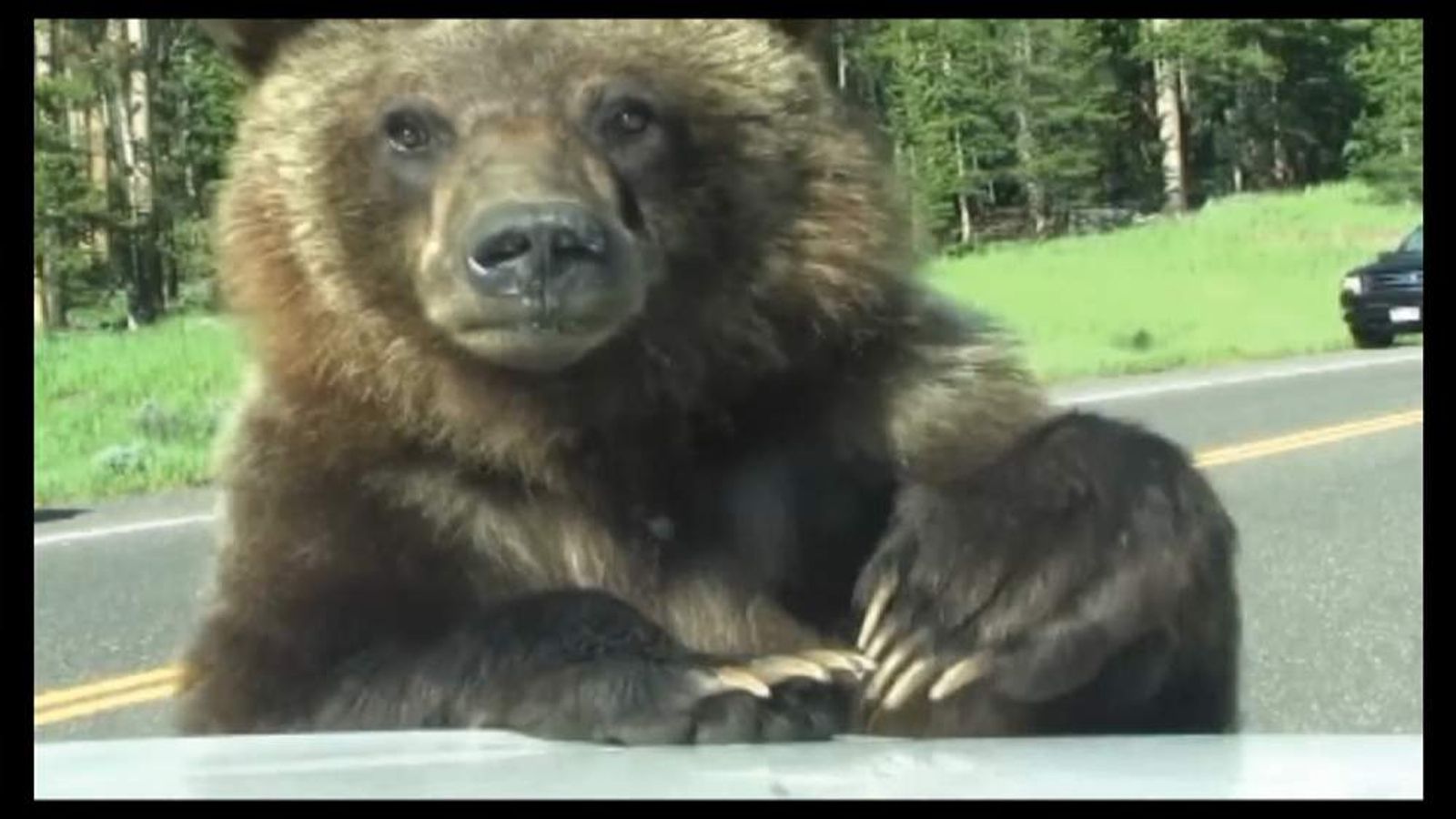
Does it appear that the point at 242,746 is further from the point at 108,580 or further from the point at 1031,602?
the point at 108,580

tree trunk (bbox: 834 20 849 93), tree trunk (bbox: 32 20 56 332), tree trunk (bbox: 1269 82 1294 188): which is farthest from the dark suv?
tree trunk (bbox: 32 20 56 332)

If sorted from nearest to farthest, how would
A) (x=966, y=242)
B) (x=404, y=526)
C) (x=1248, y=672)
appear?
1. (x=404, y=526)
2. (x=966, y=242)
3. (x=1248, y=672)

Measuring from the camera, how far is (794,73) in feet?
14.5

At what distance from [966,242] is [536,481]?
870 mm

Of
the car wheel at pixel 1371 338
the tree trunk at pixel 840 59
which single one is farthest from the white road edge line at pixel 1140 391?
the tree trunk at pixel 840 59

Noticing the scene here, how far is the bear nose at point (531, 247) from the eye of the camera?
12.3 feet

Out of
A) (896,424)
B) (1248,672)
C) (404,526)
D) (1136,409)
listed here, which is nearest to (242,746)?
(404,526)

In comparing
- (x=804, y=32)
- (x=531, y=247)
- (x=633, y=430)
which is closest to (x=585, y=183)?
(x=531, y=247)

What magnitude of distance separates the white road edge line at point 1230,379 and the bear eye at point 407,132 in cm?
282

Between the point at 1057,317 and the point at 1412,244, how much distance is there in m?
1.06

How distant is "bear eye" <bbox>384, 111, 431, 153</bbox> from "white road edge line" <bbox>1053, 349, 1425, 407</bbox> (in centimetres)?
282

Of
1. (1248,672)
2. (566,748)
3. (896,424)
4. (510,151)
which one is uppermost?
(510,151)

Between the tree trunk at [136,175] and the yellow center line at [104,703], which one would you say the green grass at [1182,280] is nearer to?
the tree trunk at [136,175]

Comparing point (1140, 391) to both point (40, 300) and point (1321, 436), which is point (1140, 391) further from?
point (40, 300)
